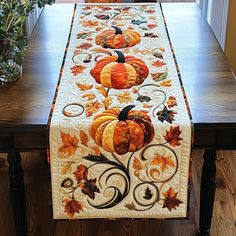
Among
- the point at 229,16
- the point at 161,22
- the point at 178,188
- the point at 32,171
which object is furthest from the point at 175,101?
the point at 229,16

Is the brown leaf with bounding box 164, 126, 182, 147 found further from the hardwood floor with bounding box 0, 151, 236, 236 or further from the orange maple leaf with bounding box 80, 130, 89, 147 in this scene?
the hardwood floor with bounding box 0, 151, 236, 236

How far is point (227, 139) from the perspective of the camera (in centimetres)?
201

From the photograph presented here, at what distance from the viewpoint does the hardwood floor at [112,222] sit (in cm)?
251

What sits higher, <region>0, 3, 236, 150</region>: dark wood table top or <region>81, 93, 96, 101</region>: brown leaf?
<region>81, 93, 96, 101</region>: brown leaf

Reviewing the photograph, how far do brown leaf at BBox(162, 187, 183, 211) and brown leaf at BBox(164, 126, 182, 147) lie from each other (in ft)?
0.60

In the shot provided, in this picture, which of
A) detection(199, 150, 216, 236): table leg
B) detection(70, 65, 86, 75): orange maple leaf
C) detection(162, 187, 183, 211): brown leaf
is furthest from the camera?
detection(70, 65, 86, 75): orange maple leaf

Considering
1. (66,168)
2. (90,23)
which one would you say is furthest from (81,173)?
(90,23)

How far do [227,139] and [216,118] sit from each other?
0.29 ft

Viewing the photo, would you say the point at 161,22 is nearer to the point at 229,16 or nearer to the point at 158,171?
the point at 229,16

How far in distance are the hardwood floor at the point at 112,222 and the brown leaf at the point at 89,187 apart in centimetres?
53

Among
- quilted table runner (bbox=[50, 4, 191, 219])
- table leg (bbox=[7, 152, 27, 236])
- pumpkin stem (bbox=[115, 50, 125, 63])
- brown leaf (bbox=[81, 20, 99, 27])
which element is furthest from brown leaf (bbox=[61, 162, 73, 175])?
brown leaf (bbox=[81, 20, 99, 27])

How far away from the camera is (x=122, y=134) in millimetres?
1933

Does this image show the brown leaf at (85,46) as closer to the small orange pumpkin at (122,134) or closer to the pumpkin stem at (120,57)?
the pumpkin stem at (120,57)

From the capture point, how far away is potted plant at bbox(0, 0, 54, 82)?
6.90 feet
